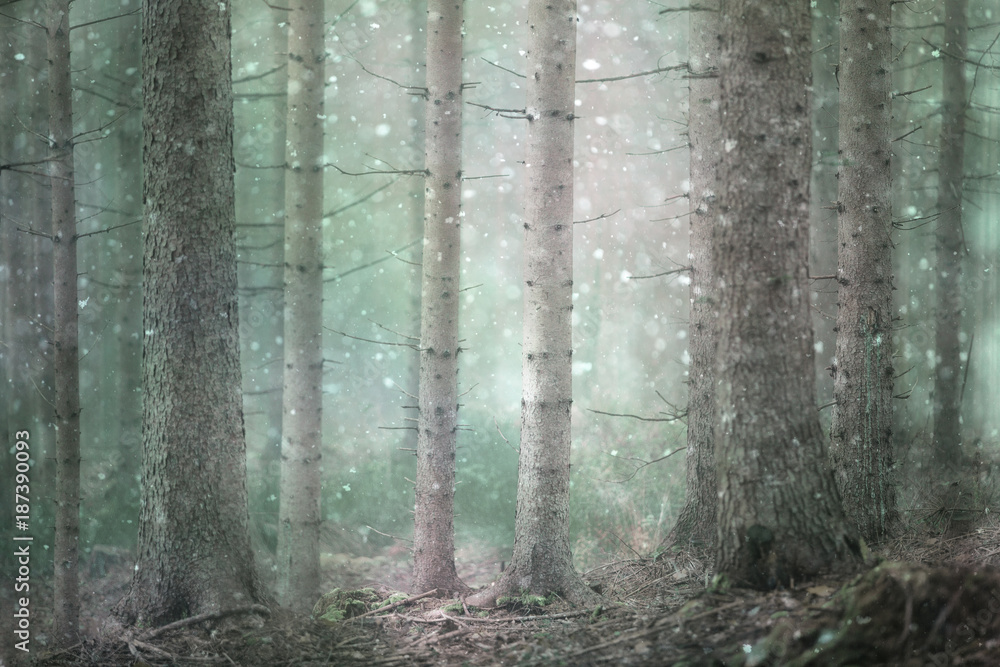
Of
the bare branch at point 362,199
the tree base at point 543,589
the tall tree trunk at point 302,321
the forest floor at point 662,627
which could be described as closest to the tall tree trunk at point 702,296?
the forest floor at point 662,627

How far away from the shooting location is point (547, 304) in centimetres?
591

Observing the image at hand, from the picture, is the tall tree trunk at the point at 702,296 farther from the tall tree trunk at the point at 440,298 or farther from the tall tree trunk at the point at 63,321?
the tall tree trunk at the point at 63,321

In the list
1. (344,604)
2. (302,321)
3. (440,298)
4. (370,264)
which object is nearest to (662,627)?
(344,604)

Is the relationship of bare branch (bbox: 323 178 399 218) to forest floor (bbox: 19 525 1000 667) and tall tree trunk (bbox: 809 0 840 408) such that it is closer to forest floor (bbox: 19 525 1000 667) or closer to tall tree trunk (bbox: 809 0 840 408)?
forest floor (bbox: 19 525 1000 667)

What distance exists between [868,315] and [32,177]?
9.89m

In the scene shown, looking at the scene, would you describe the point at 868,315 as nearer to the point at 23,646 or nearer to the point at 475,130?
the point at 475,130

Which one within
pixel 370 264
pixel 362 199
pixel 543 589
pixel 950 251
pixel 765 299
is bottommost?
Result: pixel 543 589

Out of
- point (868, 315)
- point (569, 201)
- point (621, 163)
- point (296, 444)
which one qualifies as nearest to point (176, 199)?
point (569, 201)

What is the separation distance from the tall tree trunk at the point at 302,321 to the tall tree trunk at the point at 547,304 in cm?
264

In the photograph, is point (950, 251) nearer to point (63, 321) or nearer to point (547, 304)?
point (547, 304)

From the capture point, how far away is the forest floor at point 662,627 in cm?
329

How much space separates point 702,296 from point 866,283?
142 centimetres

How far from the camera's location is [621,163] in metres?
11.1

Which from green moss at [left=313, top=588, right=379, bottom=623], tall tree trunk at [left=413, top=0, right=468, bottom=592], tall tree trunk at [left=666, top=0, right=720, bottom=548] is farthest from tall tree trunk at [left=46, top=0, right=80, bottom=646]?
tall tree trunk at [left=666, top=0, right=720, bottom=548]
